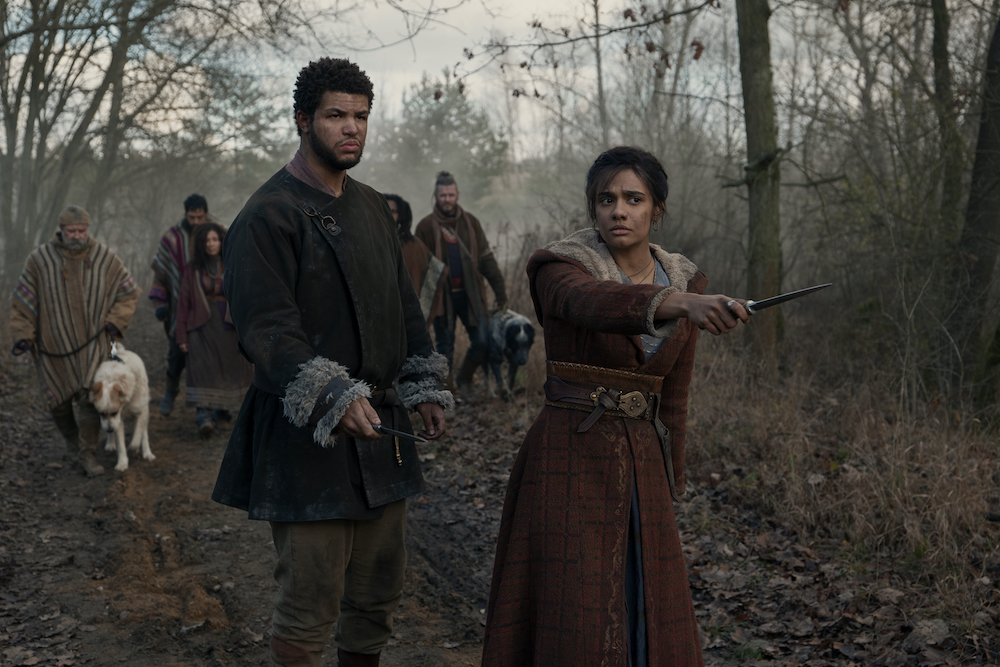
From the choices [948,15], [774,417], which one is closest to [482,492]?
[774,417]

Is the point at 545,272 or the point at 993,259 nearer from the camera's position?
the point at 545,272

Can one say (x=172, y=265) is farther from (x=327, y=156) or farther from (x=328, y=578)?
(x=328, y=578)

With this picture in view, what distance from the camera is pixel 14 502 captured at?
628 centimetres

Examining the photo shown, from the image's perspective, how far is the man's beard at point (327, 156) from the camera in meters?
2.77

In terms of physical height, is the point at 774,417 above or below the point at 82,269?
below

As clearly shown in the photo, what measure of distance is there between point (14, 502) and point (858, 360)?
7.89 meters

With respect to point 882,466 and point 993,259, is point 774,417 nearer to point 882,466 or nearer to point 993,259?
point 882,466

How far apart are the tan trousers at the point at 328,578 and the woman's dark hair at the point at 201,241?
584 centimetres

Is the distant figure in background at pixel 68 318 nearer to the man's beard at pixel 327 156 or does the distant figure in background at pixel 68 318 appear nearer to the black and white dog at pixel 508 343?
the black and white dog at pixel 508 343

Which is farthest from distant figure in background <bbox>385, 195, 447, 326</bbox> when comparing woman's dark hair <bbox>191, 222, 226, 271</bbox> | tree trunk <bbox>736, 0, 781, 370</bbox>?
tree trunk <bbox>736, 0, 781, 370</bbox>

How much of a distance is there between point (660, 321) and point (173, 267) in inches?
297

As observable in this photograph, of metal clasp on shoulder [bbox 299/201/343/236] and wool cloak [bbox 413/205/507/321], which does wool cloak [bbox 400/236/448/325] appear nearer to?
wool cloak [bbox 413/205/507/321]

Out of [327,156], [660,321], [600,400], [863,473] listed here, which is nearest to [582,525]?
[600,400]

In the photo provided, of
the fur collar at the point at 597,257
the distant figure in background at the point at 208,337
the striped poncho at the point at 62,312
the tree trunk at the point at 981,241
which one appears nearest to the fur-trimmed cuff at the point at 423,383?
the fur collar at the point at 597,257
